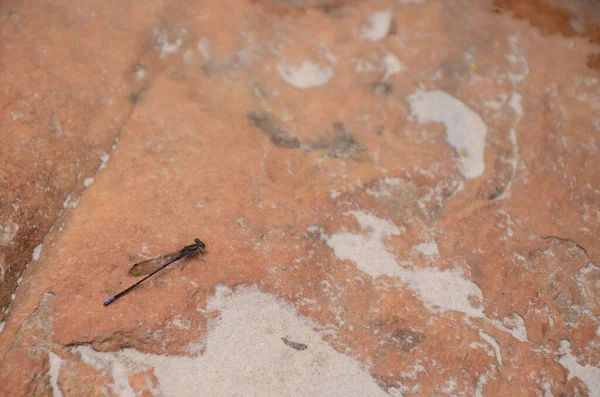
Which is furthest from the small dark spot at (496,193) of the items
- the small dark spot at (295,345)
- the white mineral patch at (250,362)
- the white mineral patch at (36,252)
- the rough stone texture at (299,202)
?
the white mineral patch at (36,252)

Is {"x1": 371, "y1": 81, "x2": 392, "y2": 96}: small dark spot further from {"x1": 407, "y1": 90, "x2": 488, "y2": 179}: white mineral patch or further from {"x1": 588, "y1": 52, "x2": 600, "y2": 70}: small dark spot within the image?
{"x1": 588, "y1": 52, "x2": 600, "y2": 70}: small dark spot

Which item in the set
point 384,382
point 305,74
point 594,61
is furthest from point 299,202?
point 594,61

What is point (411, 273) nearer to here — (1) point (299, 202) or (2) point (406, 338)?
(2) point (406, 338)

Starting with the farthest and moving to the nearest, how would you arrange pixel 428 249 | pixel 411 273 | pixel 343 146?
pixel 343 146 < pixel 428 249 < pixel 411 273

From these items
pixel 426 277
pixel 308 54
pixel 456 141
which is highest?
pixel 308 54

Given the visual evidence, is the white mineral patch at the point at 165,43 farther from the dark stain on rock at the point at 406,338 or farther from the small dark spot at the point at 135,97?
the dark stain on rock at the point at 406,338

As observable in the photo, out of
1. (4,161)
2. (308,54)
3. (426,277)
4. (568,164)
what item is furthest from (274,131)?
(568,164)

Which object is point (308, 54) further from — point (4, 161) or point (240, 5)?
point (4, 161)
